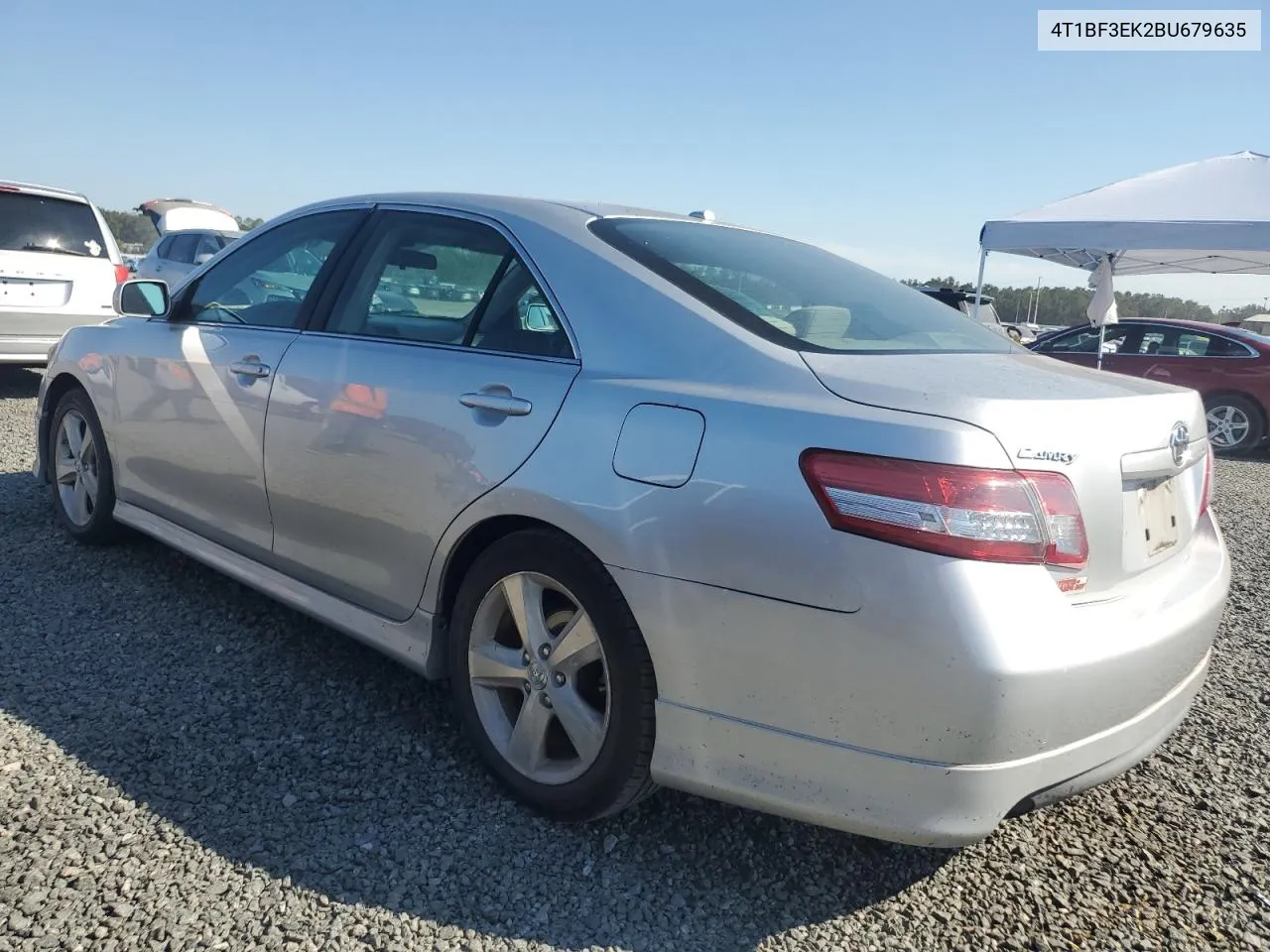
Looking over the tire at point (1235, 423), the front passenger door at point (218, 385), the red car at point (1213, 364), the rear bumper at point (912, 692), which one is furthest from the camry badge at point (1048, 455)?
the tire at point (1235, 423)

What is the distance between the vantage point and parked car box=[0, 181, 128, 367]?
7.66 m

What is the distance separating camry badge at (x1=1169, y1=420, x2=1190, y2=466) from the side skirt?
1.83 metres

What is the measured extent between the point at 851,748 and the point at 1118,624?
58cm

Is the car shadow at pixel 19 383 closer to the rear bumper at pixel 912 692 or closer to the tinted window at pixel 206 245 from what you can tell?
the tinted window at pixel 206 245

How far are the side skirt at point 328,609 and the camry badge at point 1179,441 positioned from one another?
6.01ft

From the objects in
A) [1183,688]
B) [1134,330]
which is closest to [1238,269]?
[1134,330]

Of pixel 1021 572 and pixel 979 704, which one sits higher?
pixel 1021 572

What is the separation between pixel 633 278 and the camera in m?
2.33

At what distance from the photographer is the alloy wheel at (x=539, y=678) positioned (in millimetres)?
2236

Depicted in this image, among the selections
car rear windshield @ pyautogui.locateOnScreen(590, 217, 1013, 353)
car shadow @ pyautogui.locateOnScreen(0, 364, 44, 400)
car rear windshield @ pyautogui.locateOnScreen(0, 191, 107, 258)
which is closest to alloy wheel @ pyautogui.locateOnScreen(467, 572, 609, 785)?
car rear windshield @ pyautogui.locateOnScreen(590, 217, 1013, 353)

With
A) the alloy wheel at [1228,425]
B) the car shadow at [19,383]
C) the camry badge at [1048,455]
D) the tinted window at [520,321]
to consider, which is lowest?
the alloy wheel at [1228,425]

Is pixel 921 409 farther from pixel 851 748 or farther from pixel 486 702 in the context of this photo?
pixel 486 702

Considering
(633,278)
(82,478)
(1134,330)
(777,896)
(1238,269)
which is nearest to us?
(777,896)

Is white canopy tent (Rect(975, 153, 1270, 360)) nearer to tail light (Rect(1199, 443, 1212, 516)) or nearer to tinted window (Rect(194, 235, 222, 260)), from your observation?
tail light (Rect(1199, 443, 1212, 516))
